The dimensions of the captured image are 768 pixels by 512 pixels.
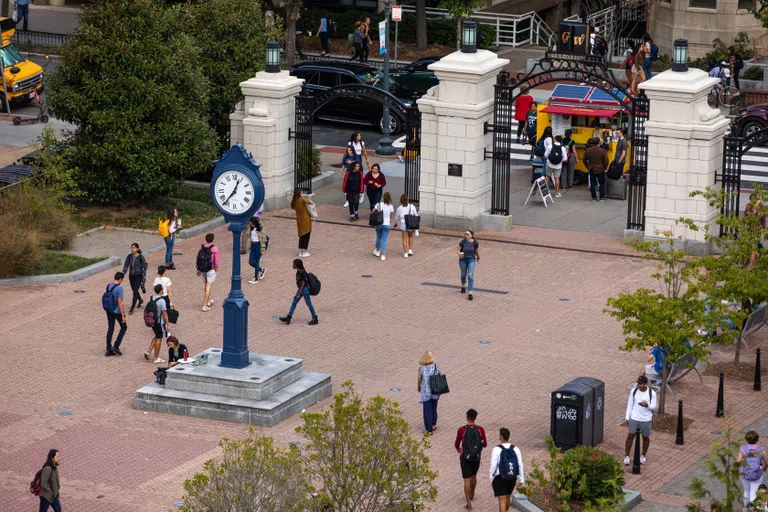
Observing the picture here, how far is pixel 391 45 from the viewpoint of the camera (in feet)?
182

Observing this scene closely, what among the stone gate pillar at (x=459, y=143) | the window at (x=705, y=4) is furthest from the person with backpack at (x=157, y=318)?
the window at (x=705, y=4)

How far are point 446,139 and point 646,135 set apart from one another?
4.32m

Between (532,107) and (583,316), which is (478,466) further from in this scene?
(532,107)

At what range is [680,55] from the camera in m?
31.5

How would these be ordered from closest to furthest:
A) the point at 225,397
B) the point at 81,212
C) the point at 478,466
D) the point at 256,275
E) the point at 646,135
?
the point at 478,466, the point at 225,397, the point at 256,275, the point at 646,135, the point at 81,212

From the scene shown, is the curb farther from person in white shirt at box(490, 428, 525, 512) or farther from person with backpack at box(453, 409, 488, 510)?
person in white shirt at box(490, 428, 525, 512)

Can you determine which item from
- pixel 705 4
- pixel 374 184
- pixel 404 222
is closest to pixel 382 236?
pixel 404 222

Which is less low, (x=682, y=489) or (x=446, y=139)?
(x=446, y=139)

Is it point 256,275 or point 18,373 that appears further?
point 256,275

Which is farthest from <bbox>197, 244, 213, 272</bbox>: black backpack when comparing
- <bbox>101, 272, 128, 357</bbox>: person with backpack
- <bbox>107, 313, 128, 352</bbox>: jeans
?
<bbox>107, 313, 128, 352</bbox>: jeans

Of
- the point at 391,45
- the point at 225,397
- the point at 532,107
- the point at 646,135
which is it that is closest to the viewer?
the point at 225,397

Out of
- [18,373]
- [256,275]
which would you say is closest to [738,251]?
[256,275]

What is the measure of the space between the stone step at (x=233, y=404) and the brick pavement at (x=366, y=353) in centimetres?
18

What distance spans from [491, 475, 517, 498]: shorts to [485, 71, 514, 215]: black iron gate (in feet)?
49.4
